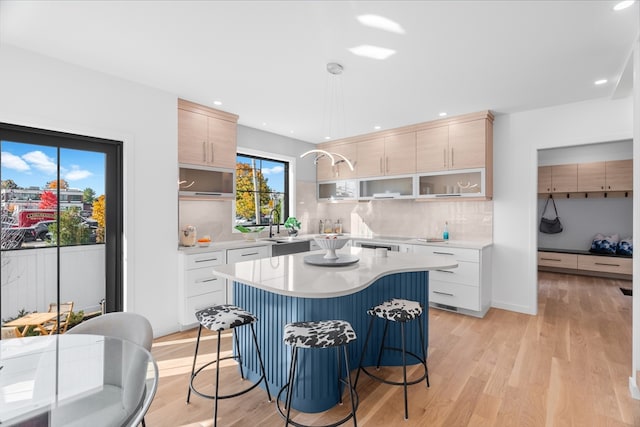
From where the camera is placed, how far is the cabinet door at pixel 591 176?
5.73 m

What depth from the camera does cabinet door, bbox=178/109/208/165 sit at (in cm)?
347

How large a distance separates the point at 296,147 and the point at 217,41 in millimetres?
3070

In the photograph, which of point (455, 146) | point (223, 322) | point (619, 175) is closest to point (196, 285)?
point (223, 322)

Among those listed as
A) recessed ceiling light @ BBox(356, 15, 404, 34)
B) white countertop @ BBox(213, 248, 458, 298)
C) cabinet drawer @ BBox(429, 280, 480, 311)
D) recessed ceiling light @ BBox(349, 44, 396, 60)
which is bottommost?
cabinet drawer @ BBox(429, 280, 480, 311)

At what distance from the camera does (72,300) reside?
280cm

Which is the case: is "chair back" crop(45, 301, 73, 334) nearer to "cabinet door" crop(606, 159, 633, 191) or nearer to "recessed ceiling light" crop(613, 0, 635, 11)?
"recessed ceiling light" crop(613, 0, 635, 11)

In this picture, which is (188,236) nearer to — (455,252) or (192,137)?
(192,137)

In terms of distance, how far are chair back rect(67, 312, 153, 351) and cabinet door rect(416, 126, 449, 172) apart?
3.76m

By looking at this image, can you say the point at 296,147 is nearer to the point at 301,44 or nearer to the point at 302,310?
the point at 301,44

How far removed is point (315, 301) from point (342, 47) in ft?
6.15

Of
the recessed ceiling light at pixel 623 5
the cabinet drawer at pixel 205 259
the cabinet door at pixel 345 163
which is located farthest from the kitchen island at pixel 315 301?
the cabinet door at pixel 345 163

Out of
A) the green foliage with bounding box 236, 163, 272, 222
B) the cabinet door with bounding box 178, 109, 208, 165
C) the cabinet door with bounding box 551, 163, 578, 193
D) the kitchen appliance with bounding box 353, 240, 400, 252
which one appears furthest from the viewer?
the cabinet door with bounding box 551, 163, 578, 193

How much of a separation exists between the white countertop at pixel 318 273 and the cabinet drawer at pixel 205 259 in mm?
1151

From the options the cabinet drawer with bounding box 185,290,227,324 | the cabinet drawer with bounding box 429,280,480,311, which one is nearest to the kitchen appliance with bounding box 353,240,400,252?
the cabinet drawer with bounding box 429,280,480,311
